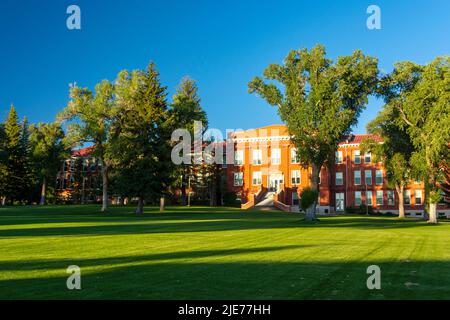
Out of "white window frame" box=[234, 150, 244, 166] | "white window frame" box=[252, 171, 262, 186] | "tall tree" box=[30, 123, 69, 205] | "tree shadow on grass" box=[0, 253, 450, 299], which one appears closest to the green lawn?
"tree shadow on grass" box=[0, 253, 450, 299]

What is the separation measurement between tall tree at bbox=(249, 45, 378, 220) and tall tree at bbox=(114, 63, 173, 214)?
501 inches

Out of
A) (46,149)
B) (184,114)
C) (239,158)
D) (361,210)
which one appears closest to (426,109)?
(184,114)

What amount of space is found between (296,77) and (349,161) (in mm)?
35595

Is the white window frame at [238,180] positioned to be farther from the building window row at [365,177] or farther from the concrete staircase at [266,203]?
the building window row at [365,177]

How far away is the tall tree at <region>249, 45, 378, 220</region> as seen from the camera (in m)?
35.5

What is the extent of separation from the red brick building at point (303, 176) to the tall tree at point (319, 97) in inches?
1199

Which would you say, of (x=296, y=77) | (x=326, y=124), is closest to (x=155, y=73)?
(x=296, y=77)

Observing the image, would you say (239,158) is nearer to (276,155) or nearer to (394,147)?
(276,155)

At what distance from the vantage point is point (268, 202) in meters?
63.7

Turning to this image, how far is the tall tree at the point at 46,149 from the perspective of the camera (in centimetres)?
7200

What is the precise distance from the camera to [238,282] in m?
9.17

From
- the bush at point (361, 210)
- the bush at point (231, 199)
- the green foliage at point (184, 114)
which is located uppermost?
the green foliage at point (184, 114)

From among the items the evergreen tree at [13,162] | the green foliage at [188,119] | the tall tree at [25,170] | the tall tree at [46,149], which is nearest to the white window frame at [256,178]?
the green foliage at [188,119]
